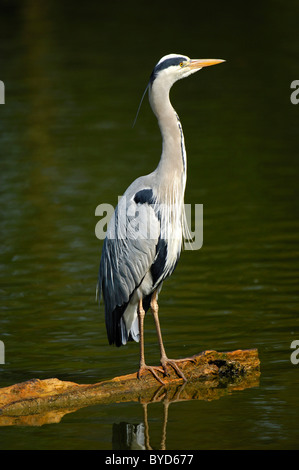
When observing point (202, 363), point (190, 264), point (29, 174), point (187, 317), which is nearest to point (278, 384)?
point (202, 363)

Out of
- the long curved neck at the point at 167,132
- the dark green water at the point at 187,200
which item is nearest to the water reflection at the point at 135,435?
the dark green water at the point at 187,200

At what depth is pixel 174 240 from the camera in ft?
24.1

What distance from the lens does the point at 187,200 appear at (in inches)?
528

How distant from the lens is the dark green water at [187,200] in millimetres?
6855

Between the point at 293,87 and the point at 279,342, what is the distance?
1440 cm

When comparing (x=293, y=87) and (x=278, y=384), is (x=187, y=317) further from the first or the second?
(x=293, y=87)

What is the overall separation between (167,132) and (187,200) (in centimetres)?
607


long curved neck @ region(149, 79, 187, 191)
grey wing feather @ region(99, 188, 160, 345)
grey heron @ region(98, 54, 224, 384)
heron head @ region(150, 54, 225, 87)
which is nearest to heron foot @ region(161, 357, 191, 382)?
grey heron @ region(98, 54, 224, 384)

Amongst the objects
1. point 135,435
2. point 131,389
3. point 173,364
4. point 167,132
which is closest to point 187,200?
point 167,132

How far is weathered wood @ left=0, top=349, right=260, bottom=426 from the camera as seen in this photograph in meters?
6.60

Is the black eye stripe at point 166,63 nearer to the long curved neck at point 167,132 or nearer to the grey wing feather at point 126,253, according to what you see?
the long curved neck at point 167,132

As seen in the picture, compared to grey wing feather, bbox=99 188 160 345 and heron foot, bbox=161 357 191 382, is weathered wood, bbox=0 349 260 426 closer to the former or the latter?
heron foot, bbox=161 357 191 382

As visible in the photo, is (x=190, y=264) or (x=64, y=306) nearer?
(x=64, y=306)
